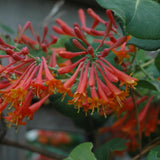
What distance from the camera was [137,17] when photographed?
2.27 feet

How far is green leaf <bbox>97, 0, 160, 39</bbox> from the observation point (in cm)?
68

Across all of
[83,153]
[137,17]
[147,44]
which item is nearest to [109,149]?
[83,153]

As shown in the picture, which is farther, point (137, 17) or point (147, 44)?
point (147, 44)

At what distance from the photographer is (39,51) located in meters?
1.17

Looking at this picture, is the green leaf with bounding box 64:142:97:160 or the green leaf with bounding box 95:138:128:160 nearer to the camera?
the green leaf with bounding box 64:142:97:160

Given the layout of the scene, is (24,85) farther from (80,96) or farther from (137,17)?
(137,17)

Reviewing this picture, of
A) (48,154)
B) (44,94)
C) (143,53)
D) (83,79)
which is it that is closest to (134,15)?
(83,79)

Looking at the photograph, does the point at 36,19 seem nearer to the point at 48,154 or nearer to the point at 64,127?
the point at 64,127

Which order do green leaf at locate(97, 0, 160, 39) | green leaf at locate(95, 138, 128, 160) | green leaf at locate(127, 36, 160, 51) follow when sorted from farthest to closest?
green leaf at locate(95, 138, 128, 160) < green leaf at locate(127, 36, 160, 51) < green leaf at locate(97, 0, 160, 39)

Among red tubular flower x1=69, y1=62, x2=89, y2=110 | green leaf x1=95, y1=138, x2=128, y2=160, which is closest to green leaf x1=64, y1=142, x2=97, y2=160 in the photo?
red tubular flower x1=69, y1=62, x2=89, y2=110

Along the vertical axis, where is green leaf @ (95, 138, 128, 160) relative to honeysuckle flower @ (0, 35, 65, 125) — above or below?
below

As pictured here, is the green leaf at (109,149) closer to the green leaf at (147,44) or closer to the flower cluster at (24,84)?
the flower cluster at (24,84)

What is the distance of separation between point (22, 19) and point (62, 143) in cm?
150

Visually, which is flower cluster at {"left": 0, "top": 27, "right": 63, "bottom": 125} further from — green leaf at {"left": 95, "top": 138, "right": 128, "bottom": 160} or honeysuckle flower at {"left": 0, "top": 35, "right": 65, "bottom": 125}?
green leaf at {"left": 95, "top": 138, "right": 128, "bottom": 160}
